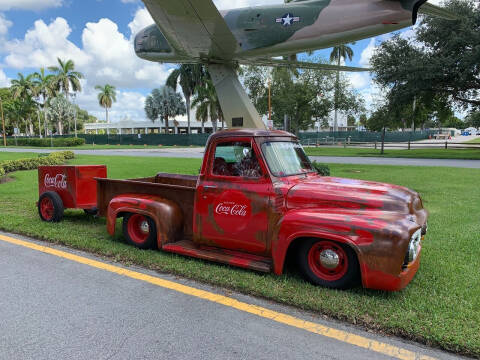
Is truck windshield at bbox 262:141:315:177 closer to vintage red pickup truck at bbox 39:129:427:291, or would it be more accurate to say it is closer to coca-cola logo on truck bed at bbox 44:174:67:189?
vintage red pickup truck at bbox 39:129:427:291

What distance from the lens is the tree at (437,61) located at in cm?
2128

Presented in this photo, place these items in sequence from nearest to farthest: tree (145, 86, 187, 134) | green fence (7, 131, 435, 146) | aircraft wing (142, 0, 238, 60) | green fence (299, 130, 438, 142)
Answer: aircraft wing (142, 0, 238, 60)
green fence (7, 131, 435, 146)
green fence (299, 130, 438, 142)
tree (145, 86, 187, 134)

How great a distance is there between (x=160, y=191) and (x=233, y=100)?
3.82m

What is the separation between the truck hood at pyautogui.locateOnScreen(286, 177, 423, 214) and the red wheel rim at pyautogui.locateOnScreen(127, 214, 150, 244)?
7.88 ft

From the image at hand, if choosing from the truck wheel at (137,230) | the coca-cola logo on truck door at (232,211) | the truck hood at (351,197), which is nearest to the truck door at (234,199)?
the coca-cola logo on truck door at (232,211)

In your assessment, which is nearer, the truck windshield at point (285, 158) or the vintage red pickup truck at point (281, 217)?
the vintage red pickup truck at point (281, 217)

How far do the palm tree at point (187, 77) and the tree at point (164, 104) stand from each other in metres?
11.6

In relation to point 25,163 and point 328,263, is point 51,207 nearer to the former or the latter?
point 328,263

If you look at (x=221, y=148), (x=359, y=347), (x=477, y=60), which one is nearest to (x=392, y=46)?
(x=477, y=60)

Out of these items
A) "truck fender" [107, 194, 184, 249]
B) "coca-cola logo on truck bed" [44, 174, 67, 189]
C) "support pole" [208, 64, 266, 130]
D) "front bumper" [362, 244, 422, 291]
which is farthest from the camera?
"support pole" [208, 64, 266, 130]

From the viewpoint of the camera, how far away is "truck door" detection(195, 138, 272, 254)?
4137 millimetres

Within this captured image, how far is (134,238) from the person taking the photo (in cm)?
535

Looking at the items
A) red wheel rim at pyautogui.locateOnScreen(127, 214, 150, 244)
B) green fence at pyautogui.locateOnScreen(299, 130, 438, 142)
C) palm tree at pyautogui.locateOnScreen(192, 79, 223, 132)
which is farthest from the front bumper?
green fence at pyautogui.locateOnScreen(299, 130, 438, 142)

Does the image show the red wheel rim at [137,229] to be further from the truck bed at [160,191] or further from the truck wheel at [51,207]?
the truck wheel at [51,207]
